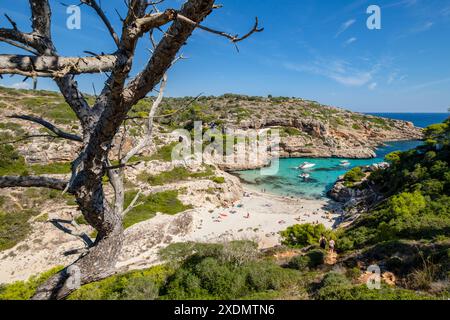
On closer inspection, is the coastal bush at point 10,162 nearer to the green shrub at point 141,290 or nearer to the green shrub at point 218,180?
the green shrub at point 218,180

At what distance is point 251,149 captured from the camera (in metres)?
43.2

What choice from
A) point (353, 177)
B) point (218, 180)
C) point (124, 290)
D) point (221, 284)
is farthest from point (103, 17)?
point (353, 177)

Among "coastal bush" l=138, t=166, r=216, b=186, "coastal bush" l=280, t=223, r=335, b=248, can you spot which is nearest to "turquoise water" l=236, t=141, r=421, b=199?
"coastal bush" l=138, t=166, r=216, b=186

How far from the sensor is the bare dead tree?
143 centimetres

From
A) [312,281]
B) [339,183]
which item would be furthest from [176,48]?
[339,183]

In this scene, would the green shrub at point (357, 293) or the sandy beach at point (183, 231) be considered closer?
the green shrub at point (357, 293)

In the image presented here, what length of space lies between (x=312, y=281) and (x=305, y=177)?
1114 inches

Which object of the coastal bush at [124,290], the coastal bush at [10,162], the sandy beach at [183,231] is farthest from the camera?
the coastal bush at [10,162]

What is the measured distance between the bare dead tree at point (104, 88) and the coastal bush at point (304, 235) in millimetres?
12754

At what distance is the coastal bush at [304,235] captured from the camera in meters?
13.8

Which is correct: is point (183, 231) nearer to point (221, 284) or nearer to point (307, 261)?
point (307, 261)

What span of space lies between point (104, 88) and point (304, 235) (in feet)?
46.4

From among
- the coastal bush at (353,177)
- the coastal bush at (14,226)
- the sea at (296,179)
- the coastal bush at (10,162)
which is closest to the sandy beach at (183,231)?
the coastal bush at (14,226)
